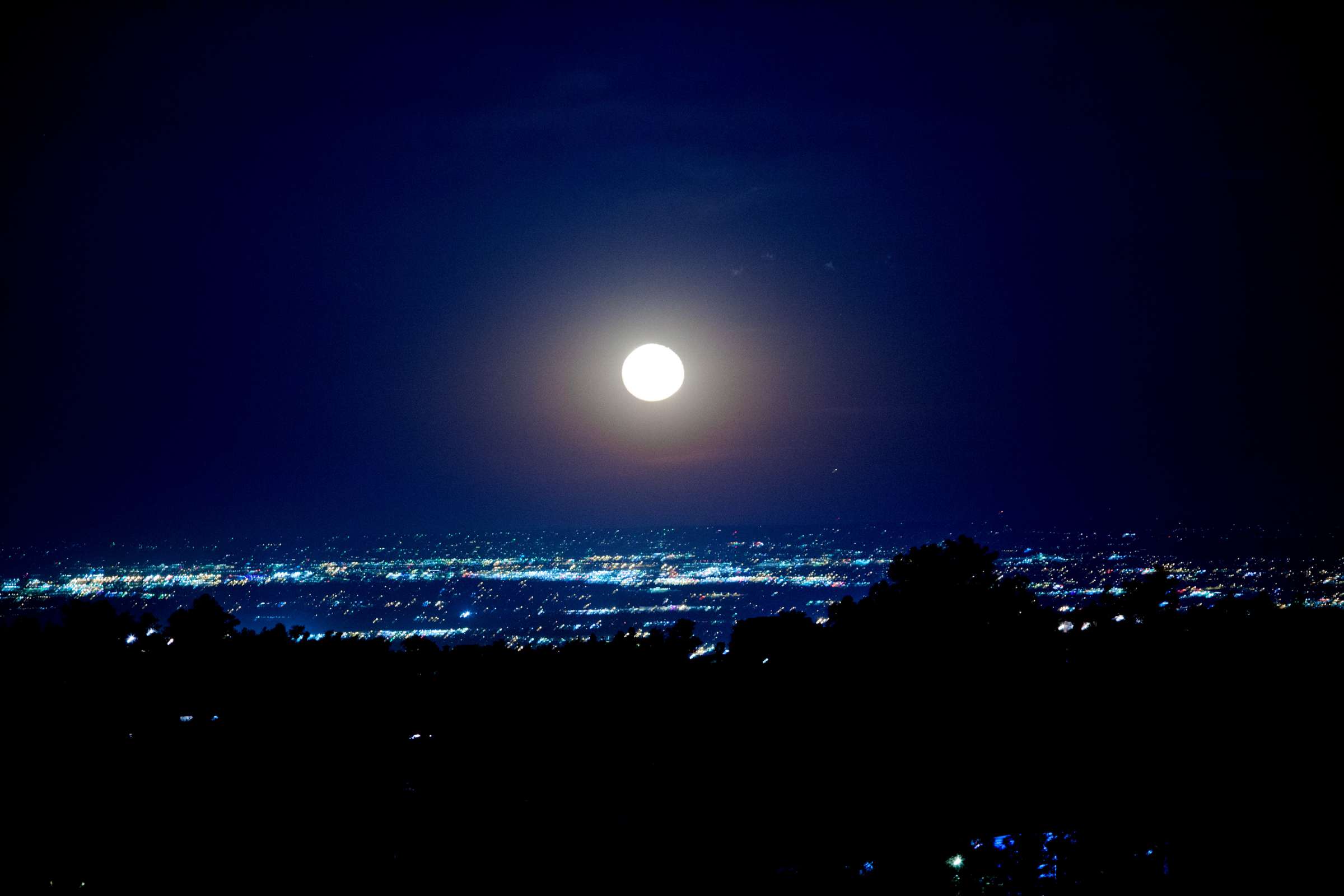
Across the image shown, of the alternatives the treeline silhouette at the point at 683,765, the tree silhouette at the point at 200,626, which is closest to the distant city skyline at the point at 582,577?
the tree silhouette at the point at 200,626

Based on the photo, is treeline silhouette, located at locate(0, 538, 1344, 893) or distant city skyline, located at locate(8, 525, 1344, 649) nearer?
treeline silhouette, located at locate(0, 538, 1344, 893)

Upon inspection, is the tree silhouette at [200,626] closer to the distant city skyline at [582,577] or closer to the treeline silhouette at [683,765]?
the treeline silhouette at [683,765]

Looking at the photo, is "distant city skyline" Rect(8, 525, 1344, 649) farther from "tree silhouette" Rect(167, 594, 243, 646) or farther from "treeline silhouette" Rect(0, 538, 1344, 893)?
"treeline silhouette" Rect(0, 538, 1344, 893)

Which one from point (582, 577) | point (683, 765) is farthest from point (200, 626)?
point (582, 577)

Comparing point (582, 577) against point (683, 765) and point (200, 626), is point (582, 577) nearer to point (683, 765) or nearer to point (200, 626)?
point (200, 626)

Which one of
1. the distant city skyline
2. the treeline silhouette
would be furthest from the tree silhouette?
the distant city skyline

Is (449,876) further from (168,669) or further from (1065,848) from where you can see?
(1065,848)

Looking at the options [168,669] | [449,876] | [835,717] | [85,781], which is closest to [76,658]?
[168,669]

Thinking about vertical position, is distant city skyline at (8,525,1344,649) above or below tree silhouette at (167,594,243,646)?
below

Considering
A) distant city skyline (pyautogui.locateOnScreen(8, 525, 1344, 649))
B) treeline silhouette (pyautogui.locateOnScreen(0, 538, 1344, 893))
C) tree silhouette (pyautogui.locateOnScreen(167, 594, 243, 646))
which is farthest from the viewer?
distant city skyline (pyautogui.locateOnScreen(8, 525, 1344, 649))
